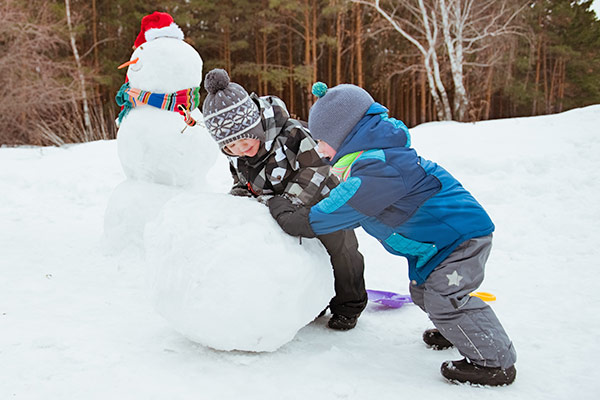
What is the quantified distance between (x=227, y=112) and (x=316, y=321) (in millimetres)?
1160

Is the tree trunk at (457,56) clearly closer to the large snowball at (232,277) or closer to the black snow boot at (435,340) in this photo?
the black snow boot at (435,340)

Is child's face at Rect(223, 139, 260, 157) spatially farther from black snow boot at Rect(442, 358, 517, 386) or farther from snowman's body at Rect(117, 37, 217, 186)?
black snow boot at Rect(442, 358, 517, 386)

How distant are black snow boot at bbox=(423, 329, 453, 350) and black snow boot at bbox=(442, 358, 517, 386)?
0.33 metres

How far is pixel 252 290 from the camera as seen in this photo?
5.63 feet

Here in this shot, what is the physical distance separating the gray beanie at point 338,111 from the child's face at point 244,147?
0.43 m

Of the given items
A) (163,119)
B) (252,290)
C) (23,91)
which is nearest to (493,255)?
(252,290)

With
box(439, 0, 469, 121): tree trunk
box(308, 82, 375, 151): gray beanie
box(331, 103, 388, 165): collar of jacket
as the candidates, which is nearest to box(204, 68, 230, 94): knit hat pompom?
box(308, 82, 375, 151): gray beanie

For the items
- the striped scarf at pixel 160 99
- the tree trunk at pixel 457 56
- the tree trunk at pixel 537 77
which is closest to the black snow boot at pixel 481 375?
the striped scarf at pixel 160 99

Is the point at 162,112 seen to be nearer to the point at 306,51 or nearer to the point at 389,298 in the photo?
the point at 389,298

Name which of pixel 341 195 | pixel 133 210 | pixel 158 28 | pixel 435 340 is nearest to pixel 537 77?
pixel 158 28

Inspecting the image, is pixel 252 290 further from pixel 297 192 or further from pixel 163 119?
pixel 163 119

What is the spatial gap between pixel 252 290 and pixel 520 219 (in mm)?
3026

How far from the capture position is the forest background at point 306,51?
11.7 meters

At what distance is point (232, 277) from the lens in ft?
5.65
